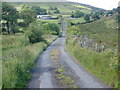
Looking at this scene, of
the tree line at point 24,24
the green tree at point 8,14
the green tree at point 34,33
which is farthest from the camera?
the green tree at point 8,14

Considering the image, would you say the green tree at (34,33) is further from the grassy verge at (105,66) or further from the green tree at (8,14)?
the grassy verge at (105,66)

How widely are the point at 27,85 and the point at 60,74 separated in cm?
342

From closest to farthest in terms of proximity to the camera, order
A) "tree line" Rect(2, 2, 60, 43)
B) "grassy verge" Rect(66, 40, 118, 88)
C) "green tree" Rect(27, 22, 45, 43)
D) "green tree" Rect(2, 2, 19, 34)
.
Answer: "grassy verge" Rect(66, 40, 118, 88) < "green tree" Rect(27, 22, 45, 43) < "tree line" Rect(2, 2, 60, 43) < "green tree" Rect(2, 2, 19, 34)

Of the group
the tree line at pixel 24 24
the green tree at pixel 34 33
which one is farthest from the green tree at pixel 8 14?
the green tree at pixel 34 33

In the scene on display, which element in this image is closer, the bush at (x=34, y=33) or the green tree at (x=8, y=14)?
the bush at (x=34, y=33)

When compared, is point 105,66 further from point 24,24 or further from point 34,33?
point 24,24

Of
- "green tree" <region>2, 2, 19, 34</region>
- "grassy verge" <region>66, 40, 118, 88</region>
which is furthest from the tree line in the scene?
"grassy verge" <region>66, 40, 118, 88</region>

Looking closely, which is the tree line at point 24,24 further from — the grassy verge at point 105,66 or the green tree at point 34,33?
the grassy verge at point 105,66

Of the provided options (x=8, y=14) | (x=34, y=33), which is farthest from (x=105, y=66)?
(x=8, y=14)

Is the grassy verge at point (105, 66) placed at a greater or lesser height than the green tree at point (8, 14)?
lesser

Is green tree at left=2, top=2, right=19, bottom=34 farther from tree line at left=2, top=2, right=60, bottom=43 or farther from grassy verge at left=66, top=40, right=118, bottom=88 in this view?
grassy verge at left=66, top=40, right=118, bottom=88

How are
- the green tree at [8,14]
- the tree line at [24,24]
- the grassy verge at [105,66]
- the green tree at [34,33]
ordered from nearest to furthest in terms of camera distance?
the grassy verge at [105,66] → the green tree at [34,33] → the tree line at [24,24] → the green tree at [8,14]

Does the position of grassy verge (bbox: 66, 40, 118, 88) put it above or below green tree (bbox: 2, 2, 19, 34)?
below

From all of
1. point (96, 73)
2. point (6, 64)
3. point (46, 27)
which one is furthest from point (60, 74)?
point (46, 27)
